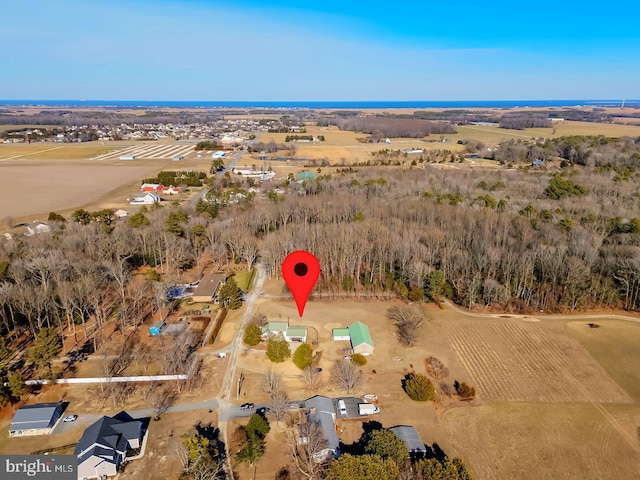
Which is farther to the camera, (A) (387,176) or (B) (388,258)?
(A) (387,176)

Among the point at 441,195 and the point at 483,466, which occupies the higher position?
the point at 441,195

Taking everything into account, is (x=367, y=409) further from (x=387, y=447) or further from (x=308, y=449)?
(x=308, y=449)

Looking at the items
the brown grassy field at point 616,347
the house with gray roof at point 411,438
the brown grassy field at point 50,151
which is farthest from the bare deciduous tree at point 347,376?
the brown grassy field at point 50,151

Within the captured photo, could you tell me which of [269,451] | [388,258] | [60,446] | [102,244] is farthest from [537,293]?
[102,244]

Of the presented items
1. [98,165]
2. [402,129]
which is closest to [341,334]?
[98,165]

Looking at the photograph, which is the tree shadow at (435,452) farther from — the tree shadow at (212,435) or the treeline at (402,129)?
the treeline at (402,129)

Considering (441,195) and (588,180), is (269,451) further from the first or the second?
(588,180)

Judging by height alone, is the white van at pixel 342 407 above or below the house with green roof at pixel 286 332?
below
